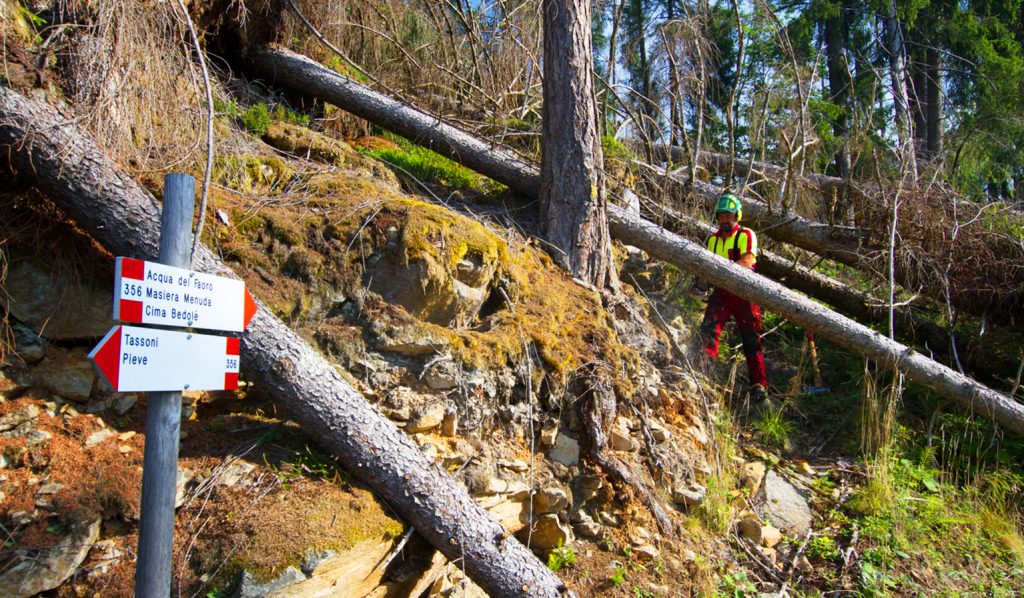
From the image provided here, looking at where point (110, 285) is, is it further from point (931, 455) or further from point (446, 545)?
point (931, 455)

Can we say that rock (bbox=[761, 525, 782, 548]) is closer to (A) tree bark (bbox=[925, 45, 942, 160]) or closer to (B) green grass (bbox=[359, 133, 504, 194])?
(B) green grass (bbox=[359, 133, 504, 194])

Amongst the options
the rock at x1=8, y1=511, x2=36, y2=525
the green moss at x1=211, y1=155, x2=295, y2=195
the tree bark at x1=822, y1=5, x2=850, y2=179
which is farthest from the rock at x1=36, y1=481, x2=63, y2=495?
the tree bark at x1=822, y1=5, x2=850, y2=179

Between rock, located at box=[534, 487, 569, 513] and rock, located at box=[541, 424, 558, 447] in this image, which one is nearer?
rock, located at box=[534, 487, 569, 513]

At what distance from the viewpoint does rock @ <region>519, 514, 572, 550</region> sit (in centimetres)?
392

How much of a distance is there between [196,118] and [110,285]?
128 cm

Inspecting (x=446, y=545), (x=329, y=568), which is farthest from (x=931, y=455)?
(x=329, y=568)

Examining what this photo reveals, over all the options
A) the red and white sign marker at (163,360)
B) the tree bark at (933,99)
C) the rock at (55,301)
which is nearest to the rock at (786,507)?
the red and white sign marker at (163,360)

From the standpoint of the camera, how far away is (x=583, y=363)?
14.4ft

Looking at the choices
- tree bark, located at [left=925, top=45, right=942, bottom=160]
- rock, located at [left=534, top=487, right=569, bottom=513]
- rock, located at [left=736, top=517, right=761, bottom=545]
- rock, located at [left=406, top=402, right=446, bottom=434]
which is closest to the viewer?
rock, located at [left=406, top=402, right=446, bottom=434]

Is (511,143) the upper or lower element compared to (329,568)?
upper

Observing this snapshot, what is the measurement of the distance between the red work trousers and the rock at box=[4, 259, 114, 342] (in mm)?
5134

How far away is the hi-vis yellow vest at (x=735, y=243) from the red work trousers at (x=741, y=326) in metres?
0.40

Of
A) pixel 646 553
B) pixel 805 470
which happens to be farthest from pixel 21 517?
pixel 805 470

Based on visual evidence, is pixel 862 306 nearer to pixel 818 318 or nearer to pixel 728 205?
pixel 818 318
